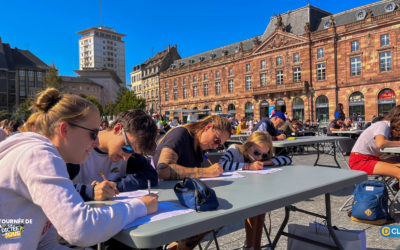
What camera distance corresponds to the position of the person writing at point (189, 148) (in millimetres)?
2301

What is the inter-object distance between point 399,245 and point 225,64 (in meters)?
39.6

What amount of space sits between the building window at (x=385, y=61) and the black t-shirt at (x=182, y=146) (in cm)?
3072

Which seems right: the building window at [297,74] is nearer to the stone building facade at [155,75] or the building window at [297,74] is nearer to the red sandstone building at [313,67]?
the red sandstone building at [313,67]

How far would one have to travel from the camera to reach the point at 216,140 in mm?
2607

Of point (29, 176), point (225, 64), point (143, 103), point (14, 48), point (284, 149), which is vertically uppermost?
point (14, 48)

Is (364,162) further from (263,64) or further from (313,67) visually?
(263,64)

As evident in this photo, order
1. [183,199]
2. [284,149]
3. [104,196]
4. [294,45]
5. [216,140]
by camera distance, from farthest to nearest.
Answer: [294,45] < [284,149] < [216,140] < [104,196] < [183,199]

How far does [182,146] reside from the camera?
2527 millimetres

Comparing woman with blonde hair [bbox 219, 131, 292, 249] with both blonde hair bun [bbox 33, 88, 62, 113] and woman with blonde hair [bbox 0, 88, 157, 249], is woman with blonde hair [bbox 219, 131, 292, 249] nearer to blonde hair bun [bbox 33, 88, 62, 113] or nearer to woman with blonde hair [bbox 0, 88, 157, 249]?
woman with blonde hair [bbox 0, 88, 157, 249]

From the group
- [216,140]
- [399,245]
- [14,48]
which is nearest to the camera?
[216,140]

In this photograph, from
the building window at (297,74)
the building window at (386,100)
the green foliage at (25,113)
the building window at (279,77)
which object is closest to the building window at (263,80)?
the building window at (279,77)

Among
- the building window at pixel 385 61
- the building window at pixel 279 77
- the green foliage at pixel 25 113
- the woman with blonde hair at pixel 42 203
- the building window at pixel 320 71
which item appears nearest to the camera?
the woman with blonde hair at pixel 42 203

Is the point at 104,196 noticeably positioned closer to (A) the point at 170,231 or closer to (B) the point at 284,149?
(A) the point at 170,231

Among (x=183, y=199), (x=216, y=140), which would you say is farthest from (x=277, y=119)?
(x=183, y=199)
